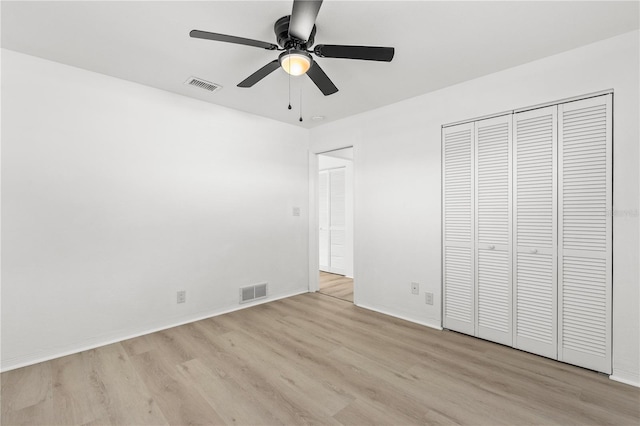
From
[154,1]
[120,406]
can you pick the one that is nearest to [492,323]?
[120,406]

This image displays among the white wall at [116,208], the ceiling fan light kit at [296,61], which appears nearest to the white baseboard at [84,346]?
the white wall at [116,208]

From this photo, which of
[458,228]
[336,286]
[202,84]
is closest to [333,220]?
[336,286]

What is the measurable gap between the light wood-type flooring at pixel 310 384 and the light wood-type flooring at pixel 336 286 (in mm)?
1408

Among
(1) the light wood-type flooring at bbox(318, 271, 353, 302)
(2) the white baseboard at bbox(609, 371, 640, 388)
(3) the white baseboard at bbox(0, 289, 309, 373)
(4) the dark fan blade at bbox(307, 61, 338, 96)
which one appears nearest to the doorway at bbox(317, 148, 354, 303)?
(1) the light wood-type flooring at bbox(318, 271, 353, 302)

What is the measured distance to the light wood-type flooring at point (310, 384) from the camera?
1.89 m

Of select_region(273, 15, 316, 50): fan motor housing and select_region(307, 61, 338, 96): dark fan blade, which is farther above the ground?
select_region(273, 15, 316, 50): fan motor housing

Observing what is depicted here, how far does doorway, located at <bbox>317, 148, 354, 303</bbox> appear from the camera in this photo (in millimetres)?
5809

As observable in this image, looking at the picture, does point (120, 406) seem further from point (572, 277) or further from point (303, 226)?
point (572, 277)

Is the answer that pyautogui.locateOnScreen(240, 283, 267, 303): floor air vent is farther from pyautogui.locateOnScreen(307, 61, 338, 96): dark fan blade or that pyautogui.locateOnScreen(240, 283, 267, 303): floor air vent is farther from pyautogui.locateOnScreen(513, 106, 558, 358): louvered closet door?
pyautogui.locateOnScreen(513, 106, 558, 358): louvered closet door

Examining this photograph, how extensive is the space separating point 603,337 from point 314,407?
2.26 m

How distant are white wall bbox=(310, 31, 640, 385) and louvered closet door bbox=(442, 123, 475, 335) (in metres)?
0.09

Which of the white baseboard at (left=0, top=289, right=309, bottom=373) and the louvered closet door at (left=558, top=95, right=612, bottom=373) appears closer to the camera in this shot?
the louvered closet door at (left=558, top=95, right=612, bottom=373)

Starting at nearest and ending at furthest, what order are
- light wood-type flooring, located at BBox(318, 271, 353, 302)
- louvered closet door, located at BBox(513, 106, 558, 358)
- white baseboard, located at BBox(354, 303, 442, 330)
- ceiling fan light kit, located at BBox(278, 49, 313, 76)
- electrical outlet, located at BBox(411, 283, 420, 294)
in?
ceiling fan light kit, located at BBox(278, 49, 313, 76) < louvered closet door, located at BBox(513, 106, 558, 358) < white baseboard, located at BBox(354, 303, 442, 330) < electrical outlet, located at BBox(411, 283, 420, 294) < light wood-type flooring, located at BBox(318, 271, 353, 302)

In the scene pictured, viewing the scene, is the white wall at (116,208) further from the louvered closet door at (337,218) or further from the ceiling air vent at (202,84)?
the louvered closet door at (337,218)
